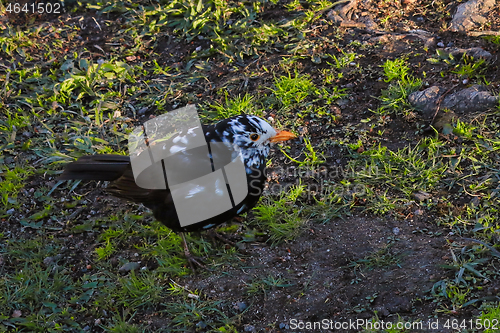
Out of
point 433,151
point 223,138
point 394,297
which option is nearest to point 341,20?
point 433,151

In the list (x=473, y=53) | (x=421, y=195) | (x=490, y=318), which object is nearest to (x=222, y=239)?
(x=421, y=195)

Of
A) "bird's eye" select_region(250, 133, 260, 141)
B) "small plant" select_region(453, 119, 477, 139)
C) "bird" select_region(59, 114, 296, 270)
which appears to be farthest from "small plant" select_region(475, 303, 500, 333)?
"bird's eye" select_region(250, 133, 260, 141)

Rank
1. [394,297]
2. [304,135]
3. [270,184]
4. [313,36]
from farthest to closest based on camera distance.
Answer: [313,36] → [304,135] → [270,184] → [394,297]

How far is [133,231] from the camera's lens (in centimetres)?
445

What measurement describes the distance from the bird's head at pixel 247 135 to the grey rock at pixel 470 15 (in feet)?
10.1

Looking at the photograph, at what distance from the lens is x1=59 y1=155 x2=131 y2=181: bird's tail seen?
4.05m

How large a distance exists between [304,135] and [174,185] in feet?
5.88

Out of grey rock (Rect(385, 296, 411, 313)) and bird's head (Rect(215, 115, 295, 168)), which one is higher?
bird's head (Rect(215, 115, 295, 168))

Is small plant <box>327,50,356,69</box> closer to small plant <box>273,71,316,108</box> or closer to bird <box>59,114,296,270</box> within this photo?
small plant <box>273,71,316,108</box>

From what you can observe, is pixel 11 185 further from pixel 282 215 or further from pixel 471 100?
pixel 471 100

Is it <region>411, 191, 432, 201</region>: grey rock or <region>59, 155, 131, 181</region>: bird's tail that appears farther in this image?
<region>411, 191, 432, 201</region>: grey rock

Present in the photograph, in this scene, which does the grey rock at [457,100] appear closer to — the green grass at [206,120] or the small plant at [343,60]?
the green grass at [206,120]

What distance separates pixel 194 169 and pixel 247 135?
1.78ft

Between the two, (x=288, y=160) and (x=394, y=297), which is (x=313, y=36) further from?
(x=394, y=297)
